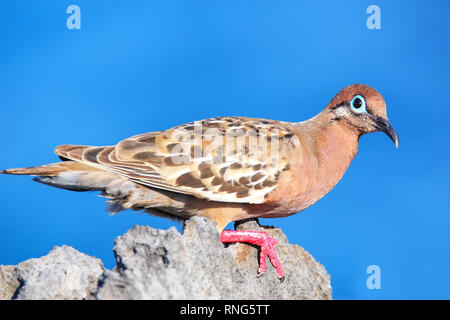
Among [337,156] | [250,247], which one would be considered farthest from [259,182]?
[337,156]

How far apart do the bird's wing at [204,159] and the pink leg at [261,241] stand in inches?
15.1

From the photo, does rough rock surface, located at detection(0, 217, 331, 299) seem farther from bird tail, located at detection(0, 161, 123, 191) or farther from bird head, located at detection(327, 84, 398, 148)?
bird head, located at detection(327, 84, 398, 148)

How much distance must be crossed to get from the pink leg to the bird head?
6.11 feet

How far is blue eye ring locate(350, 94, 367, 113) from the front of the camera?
246 inches

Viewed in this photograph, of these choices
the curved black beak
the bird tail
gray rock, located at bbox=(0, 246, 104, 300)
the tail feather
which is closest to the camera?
gray rock, located at bbox=(0, 246, 104, 300)

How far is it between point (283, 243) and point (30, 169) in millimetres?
3020

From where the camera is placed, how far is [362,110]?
6258mm

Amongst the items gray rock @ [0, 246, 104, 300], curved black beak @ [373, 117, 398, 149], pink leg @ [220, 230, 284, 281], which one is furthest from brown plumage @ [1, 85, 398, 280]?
gray rock @ [0, 246, 104, 300]

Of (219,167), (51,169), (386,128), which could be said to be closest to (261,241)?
(219,167)

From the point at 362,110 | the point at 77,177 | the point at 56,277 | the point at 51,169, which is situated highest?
the point at 362,110

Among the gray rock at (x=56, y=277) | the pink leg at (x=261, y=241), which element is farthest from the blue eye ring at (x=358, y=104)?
the gray rock at (x=56, y=277)

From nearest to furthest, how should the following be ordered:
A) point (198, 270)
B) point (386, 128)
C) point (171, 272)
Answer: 1. point (171, 272)
2. point (198, 270)
3. point (386, 128)

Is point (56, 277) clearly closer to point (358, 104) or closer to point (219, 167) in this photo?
point (219, 167)

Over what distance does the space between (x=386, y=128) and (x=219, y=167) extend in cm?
211
